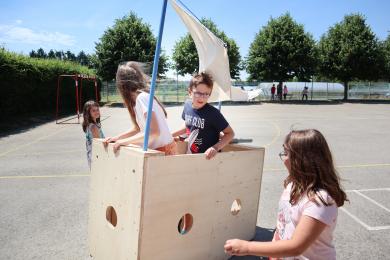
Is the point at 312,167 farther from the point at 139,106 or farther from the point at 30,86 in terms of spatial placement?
the point at 30,86

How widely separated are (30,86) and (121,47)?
14.7 m

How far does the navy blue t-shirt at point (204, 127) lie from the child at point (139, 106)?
1.38ft

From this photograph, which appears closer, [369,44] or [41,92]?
[41,92]

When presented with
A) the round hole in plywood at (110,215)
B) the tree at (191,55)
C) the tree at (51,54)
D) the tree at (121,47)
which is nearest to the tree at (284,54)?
the tree at (191,55)

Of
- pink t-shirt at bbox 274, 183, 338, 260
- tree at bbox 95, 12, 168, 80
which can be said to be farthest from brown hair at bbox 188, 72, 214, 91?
tree at bbox 95, 12, 168, 80

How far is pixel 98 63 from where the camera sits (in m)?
32.4

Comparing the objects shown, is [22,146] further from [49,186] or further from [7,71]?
[7,71]

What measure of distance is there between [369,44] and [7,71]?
36.3 meters

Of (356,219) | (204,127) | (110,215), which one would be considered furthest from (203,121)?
(356,219)

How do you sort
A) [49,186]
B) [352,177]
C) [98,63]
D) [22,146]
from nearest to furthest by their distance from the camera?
[49,186], [352,177], [22,146], [98,63]

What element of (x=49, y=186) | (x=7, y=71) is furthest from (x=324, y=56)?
(x=49, y=186)

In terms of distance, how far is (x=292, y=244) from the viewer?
6.05 ft

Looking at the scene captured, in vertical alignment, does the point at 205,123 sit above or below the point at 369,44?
below

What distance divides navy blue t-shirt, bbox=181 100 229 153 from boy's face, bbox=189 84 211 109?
104 mm
